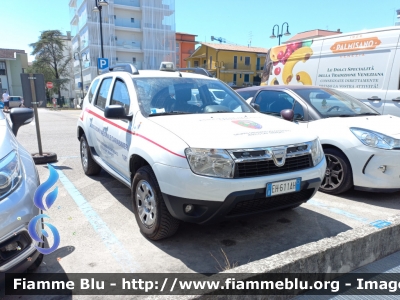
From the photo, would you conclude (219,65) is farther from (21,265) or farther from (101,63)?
(21,265)

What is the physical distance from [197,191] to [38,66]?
59214mm

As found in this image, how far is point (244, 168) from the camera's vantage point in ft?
8.76

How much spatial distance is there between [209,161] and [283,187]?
0.75 meters

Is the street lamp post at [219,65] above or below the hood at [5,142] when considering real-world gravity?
above

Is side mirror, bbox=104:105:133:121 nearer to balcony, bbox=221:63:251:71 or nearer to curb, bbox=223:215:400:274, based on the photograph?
curb, bbox=223:215:400:274

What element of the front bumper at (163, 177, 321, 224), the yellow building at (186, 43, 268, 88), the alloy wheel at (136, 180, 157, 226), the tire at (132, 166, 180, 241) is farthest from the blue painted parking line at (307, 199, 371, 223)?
the yellow building at (186, 43, 268, 88)

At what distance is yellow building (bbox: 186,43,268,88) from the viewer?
49.2m

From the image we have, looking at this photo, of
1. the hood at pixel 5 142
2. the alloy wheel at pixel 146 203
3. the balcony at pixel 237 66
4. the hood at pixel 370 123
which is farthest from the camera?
the balcony at pixel 237 66

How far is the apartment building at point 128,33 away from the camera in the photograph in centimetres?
4578

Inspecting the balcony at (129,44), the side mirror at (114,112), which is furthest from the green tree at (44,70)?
the side mirror at (114,112)

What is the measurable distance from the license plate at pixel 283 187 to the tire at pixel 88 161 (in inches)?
134

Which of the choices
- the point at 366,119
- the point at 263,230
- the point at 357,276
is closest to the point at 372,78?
the point at 366,119

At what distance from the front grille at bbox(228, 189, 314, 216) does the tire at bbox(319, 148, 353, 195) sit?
4.56ft

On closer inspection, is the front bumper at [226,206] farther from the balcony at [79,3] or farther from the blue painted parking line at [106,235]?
the balcony at [79,3]
